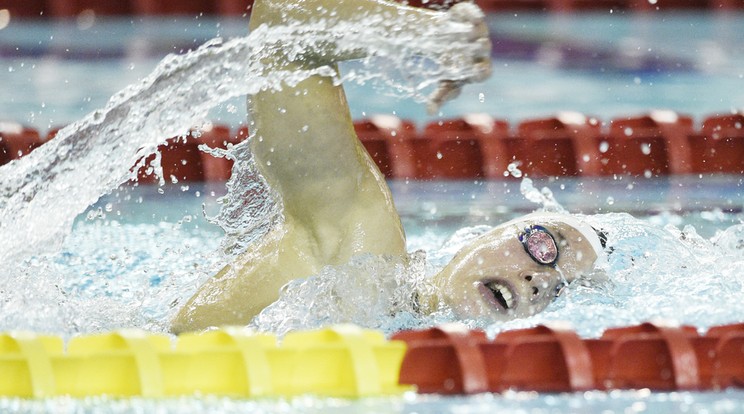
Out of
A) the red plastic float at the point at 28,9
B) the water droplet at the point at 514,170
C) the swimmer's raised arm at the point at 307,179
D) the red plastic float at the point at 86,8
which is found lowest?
the water droplet at the point at 514,170

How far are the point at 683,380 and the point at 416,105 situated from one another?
336 cm

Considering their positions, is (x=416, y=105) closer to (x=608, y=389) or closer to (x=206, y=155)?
(x=206, y=155)

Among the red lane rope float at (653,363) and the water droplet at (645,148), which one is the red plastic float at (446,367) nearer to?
the red lane rope float at (653,363)

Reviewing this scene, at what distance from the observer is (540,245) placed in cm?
208

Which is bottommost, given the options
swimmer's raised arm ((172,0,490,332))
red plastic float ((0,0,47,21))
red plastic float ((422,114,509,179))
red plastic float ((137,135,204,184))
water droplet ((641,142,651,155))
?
water droplet ((641,142,651,155))

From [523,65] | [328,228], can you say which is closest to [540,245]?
[328,228]

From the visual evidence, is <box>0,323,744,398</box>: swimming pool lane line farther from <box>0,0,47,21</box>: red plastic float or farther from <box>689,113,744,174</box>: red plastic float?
<box>0,0,47,21</box>: red plastic float

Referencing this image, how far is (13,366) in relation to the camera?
165cm

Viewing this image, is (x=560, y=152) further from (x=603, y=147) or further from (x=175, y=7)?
(x=175, y=7)

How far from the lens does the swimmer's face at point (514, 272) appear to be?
2.07 meters

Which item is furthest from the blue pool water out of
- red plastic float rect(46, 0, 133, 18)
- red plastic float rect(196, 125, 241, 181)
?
red plastic float rect(196, 125, 241, 181)

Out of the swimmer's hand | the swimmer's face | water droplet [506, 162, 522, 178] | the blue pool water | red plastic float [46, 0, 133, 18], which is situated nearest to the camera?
the swimmer's hand

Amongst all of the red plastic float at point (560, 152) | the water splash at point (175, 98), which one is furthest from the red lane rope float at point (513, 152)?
the water splash at point (175, 98)

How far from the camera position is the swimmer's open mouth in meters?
2.07
